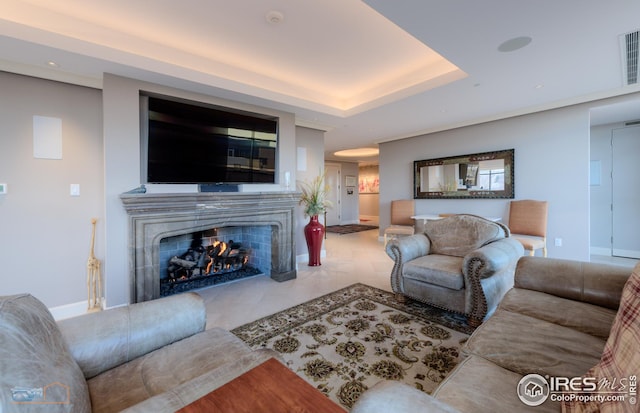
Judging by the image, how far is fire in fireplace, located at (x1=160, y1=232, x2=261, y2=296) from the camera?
3.45 metres

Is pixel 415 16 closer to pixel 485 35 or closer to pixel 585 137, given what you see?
pixel 485 35

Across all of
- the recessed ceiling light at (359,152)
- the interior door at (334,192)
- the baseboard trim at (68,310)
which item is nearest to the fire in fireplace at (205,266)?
the baseboard trim at (68,310)

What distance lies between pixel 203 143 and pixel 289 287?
6.80 feet

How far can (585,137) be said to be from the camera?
3764mm

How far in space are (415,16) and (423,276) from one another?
222 centimetres

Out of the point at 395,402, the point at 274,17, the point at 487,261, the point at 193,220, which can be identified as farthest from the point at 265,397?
the point at 274,17

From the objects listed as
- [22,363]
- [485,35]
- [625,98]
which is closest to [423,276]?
[485,35]

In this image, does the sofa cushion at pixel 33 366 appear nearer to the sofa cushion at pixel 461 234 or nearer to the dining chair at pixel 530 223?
the sofa cushion at pixel 461 234

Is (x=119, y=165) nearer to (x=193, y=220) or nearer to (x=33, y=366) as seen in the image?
(x=193, y=220)

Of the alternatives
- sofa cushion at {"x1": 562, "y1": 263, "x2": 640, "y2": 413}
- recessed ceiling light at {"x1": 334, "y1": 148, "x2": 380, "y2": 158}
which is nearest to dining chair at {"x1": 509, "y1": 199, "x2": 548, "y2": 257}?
sofa cushion at {"x1": 562, "y1": 263, "x2": 640, "y2": 413}

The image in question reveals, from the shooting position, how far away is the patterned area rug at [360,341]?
5.62 feet

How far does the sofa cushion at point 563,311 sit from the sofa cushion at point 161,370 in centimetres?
169

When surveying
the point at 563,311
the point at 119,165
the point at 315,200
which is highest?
the point at 119,165

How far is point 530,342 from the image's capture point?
1.31 m
